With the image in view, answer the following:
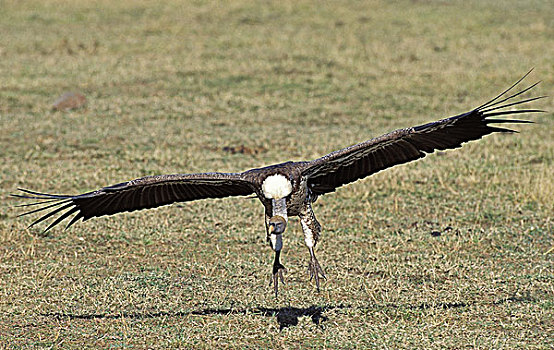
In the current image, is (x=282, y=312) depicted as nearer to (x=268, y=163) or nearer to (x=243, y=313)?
(x=243, y=313)

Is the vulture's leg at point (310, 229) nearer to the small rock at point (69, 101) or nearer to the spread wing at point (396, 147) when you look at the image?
the spread wing at point (396, 147)

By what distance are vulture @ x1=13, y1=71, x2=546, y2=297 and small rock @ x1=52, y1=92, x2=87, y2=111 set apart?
9.66m

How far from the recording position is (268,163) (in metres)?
12.3

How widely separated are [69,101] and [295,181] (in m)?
10.8

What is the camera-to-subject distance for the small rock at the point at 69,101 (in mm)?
15938

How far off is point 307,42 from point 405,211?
12.6 meters

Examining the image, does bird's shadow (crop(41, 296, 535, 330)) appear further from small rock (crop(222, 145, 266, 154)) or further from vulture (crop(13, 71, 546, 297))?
small rock (crop(222, 145, 266, 154))

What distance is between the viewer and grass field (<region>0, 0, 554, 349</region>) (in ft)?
21.8

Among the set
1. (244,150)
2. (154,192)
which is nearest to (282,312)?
(154,192)

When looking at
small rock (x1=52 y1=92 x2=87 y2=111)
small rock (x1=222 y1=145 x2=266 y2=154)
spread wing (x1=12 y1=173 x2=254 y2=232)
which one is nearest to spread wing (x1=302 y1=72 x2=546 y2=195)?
spread wing (x1=12 y1=173 x2=254 y2=232)

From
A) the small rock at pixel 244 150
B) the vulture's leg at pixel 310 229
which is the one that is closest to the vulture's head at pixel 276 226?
the vulture's leg at pixel 310 229

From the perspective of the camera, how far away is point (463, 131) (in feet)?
21.3

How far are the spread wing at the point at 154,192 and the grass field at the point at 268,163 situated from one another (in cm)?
91

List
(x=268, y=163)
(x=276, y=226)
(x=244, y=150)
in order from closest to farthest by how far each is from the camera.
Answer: (x=276, y=226)
(x=268, y=163)
(x=244, y=150)
